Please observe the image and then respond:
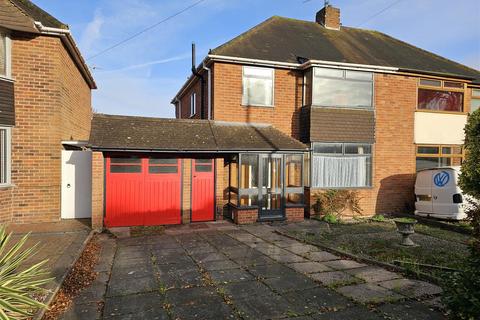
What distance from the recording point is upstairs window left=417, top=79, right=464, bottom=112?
1332cm

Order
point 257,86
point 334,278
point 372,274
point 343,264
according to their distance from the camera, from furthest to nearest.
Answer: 1. point 257,86
2. point 343,264
3. point 372,274
4. point 334,278

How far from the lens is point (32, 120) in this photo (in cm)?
948

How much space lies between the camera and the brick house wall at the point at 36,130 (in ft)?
30.5

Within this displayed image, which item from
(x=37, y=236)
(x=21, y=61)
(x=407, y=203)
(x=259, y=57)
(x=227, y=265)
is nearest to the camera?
(x=227, y=265)

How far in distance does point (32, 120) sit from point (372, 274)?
382 inches

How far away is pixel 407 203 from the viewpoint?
12906mm

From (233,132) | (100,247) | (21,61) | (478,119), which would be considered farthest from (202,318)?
(21,61)

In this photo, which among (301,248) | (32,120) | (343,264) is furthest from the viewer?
(32,120)

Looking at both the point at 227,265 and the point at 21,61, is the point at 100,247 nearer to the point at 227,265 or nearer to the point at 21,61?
the point at 227,265

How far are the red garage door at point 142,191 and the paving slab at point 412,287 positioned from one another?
21.5 ft

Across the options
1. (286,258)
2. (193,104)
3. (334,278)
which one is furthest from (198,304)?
(193,104)

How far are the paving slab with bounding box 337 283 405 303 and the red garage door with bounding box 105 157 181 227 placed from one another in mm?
6257

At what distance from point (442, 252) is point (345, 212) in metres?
4.88

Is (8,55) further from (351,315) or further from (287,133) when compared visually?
(351,315)
